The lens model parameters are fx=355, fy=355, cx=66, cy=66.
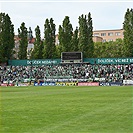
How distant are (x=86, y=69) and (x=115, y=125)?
6319 cm

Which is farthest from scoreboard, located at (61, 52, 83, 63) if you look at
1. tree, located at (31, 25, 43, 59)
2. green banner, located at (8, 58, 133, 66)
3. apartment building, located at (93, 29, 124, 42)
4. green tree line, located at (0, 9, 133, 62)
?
apartment building, located at (93, 29, 124, 42)

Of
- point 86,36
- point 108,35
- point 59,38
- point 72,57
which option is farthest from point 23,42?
point 108,35

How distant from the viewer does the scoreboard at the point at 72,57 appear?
255ft

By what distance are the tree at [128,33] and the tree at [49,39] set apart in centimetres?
1879

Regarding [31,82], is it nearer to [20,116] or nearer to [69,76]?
[69,76]

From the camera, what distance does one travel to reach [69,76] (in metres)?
76.4

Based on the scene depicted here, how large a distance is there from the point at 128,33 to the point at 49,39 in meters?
20.7

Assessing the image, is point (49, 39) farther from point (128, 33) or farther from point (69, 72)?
point (128, 33)

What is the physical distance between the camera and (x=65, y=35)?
90750 mm

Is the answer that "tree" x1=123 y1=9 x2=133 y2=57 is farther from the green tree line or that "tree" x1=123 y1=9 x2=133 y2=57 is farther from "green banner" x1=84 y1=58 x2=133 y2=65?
"green banner" x1=84 y1=58 x2=133 y2=65

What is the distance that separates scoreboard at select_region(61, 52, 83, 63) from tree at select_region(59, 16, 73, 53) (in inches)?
391

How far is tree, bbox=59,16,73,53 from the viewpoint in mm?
89188

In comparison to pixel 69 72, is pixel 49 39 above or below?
above

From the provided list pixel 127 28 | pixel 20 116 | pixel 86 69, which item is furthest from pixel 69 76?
pixel 20 116
